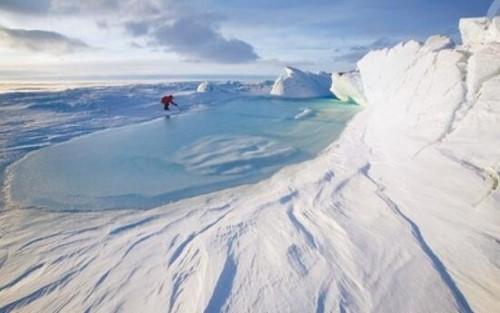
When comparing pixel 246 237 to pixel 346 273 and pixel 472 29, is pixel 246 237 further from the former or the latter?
pixel 472 29

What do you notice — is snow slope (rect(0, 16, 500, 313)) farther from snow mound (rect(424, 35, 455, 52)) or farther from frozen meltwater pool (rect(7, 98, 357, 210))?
snow mound (rect(424, 35, 455, 52))

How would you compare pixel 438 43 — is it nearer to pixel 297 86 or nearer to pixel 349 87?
pixel 349 87

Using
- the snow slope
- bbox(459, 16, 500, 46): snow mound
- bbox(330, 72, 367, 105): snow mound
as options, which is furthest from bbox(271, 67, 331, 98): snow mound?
the snow slope

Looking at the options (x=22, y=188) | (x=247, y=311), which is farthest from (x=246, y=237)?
(x=22, y=188)

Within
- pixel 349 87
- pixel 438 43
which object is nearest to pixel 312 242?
pixel 438 43

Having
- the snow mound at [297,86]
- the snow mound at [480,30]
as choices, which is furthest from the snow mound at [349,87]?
the snow mound at [480,30]
